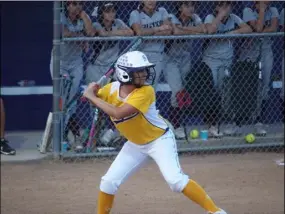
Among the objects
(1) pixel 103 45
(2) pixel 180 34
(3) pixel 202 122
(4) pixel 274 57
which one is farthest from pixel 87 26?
(4) pixel 274 57

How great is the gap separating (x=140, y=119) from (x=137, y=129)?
0.29 ft

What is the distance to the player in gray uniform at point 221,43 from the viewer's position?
923cm

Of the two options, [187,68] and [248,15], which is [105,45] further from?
[248,15]

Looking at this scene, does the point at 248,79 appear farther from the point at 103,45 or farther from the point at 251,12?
the point at 103,45

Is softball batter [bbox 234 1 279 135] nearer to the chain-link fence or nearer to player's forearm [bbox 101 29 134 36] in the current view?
the chain-link fence

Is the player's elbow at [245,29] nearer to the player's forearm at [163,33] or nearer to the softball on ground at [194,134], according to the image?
the player's forearm at [163,33]

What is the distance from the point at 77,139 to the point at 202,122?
1658 mm

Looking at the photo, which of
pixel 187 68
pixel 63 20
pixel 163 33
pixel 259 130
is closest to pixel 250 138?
pixel 259 130

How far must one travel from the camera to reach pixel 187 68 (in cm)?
926

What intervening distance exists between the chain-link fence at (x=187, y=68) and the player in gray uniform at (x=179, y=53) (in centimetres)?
1

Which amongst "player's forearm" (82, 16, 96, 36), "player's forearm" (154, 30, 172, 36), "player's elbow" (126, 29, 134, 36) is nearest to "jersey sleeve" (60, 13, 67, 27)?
"player's forearm" (82, 16, 96, 36)

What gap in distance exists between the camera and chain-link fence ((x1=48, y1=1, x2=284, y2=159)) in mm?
8828

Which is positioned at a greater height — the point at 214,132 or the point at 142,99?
the point at 142,99

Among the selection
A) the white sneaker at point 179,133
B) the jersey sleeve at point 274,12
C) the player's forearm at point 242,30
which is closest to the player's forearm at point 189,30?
the player's forearm at point 242,30
